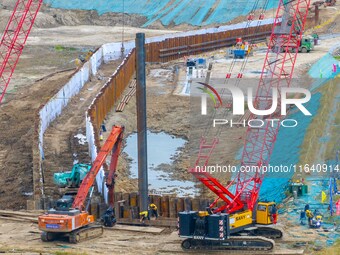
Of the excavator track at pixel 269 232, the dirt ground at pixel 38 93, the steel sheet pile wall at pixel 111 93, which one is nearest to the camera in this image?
the excavator track at pixel 269 232

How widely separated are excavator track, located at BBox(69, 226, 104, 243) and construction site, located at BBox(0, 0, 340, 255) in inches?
3.6

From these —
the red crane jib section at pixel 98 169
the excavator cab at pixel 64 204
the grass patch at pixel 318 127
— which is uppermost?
the grass patch at pixel 318 127

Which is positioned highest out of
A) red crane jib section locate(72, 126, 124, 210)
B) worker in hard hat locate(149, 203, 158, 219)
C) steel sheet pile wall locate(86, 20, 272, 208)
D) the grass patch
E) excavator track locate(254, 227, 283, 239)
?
steel sheet pile wall locate(86, 20, 272, 208)

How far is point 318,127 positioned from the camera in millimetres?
57750

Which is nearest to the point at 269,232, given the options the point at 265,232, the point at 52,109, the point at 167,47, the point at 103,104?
the point at 265,232

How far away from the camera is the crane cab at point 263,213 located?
41.0 m

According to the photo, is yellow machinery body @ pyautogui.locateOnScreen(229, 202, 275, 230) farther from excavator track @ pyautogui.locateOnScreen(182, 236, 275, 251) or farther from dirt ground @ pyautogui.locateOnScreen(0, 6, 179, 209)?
dirt ground @ pyautogui.locateOnScreen(0, 6, 179, 209)

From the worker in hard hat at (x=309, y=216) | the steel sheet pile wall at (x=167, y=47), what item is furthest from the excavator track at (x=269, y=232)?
the steel sheet pile wall at (x=167, y=47)

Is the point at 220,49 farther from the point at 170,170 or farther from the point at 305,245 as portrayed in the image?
the point at 305,245

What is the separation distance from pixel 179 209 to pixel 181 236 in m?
5.53

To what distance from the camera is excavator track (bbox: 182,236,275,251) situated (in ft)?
→ 129

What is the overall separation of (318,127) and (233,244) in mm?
19437

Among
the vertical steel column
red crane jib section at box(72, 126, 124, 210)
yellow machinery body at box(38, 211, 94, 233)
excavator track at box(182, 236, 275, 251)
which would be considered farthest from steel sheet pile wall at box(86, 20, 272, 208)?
excavator track at box(182, 236, 275, 251)

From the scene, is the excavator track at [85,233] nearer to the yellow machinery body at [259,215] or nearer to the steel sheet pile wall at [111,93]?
the yellow machinery body at [259,215]
